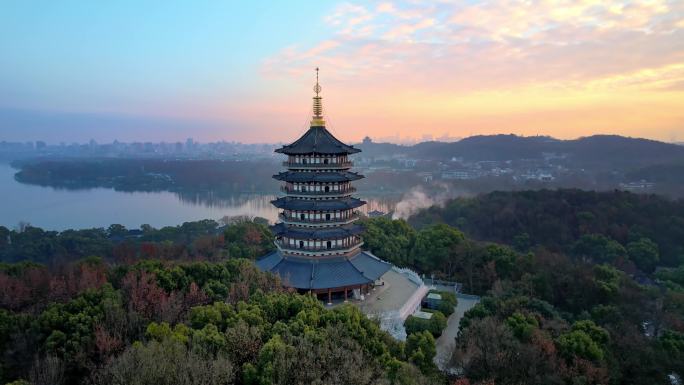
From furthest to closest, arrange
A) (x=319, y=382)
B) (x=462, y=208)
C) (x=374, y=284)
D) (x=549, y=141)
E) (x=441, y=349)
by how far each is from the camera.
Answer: (x=549, y=141), (x=462, y=208), (x=374, y=284), (x=441, y=349), (x=319, y=382)

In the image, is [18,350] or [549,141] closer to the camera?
[18,350]

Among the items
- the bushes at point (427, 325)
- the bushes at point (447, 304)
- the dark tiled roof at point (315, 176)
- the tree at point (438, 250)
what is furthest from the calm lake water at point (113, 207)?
the bushes at point (427, 325)

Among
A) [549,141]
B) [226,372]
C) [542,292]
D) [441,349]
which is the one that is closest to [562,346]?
[441,349]

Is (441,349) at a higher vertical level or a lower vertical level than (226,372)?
lower

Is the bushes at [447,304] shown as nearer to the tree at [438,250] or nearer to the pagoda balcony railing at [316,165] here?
the tree at [438,250]

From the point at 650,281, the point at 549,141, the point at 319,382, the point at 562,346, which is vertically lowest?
the point at 650,281

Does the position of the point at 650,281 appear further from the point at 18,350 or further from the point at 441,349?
the point at 18,350

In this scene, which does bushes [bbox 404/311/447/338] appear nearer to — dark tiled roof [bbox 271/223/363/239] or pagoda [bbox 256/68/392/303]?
pagoda [bbox 256/68/392/303]
